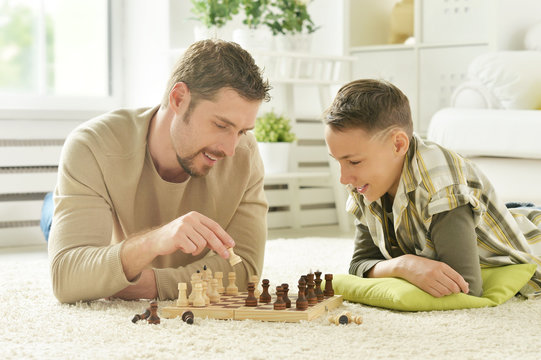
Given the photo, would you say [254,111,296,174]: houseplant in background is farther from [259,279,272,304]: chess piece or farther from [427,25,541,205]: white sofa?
[259,279,272,304]: chess piece

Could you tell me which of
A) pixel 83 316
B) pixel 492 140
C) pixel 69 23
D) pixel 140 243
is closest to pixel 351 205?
pixel 140 243

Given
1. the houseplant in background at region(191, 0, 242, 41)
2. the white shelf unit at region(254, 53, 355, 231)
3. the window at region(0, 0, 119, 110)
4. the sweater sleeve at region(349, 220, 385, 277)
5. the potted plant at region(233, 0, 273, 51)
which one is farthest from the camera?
the white shelf unit at region(254, 53, 355, 231)

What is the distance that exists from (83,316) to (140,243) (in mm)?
207

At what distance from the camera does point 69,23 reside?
3.90 meters

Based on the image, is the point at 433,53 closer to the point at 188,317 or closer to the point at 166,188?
the point at 166,188

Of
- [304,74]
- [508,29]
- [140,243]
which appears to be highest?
[508,29]

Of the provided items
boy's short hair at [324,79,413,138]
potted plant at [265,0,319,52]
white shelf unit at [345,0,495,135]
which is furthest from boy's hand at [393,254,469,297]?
white shelf unit at [345,0,495,135]

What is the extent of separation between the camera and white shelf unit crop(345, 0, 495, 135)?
4.18 metres

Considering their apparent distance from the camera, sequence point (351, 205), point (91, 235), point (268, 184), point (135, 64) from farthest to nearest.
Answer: point (268, 184), point (135, 64), point (351, 205), point (91, 235)

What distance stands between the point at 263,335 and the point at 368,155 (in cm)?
57

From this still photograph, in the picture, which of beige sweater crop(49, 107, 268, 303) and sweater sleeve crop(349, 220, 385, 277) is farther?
sweater sleeve crop(349, 220, 385, 277)

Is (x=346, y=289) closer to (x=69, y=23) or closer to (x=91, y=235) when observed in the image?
(x=91, y=235)

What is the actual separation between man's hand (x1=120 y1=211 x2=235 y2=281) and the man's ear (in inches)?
13.2

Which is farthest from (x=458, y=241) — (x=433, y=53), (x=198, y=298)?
(x=433, y=53)
